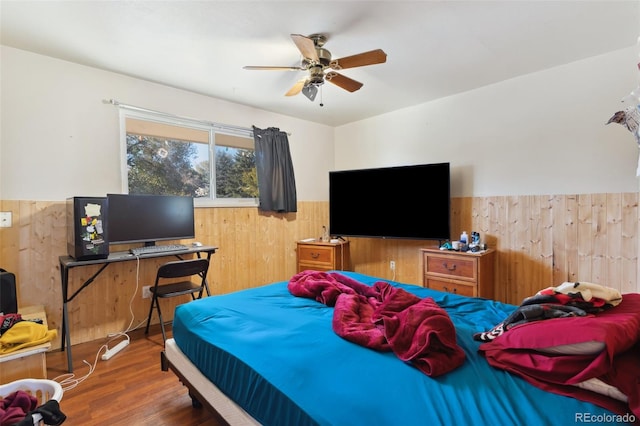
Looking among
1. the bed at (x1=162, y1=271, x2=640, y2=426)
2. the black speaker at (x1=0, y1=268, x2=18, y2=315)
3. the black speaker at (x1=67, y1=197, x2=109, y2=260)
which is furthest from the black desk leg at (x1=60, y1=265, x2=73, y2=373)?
the bed at (x1=162, y1=271, x2=640, y2=426)

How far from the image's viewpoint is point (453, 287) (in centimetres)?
301

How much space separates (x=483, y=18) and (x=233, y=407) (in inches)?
108

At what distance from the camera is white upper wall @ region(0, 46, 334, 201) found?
2.35 metres

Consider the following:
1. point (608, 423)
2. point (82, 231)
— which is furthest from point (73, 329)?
point (608, 423)

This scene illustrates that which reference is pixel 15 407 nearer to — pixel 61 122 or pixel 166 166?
pixel 61 122

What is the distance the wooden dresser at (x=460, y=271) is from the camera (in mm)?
2873

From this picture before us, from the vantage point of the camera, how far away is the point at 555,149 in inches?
110

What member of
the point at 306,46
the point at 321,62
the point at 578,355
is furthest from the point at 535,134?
the point at 578,355

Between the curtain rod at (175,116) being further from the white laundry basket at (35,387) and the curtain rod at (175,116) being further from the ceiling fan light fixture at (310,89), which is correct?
the white laundry basket at (35,387)

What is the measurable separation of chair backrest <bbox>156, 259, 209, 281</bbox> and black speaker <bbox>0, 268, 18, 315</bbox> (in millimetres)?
879

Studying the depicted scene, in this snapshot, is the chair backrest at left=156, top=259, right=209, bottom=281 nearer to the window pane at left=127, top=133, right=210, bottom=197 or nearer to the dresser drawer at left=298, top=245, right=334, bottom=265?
the window pane at left=127, top=133, right=210, bottom=197

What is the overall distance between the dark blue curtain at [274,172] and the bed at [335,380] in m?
2.15

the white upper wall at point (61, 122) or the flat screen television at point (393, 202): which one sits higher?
the white upper wall at point (61, 122)

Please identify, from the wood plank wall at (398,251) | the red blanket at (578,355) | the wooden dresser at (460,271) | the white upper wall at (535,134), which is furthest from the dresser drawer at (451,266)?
the red blanket at (578,355)
